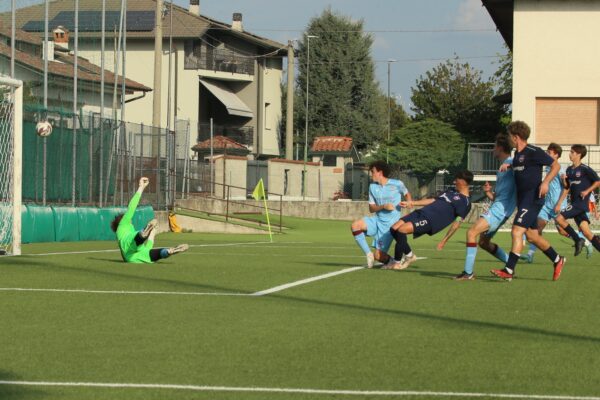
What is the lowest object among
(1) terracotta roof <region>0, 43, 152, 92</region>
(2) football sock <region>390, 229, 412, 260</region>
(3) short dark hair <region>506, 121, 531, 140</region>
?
(2) football sock <region>390, 229, 412, 260</region>

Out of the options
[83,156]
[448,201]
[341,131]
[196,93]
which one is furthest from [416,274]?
[341,131]

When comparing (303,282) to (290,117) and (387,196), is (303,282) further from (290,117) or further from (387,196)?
(290,117)

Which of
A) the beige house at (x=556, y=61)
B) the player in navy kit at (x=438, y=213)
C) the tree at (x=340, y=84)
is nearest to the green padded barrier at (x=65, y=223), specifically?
the player in navy kit at (x=438, y=213)

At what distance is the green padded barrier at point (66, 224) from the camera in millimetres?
26828

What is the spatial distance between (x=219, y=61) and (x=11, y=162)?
51969 mm

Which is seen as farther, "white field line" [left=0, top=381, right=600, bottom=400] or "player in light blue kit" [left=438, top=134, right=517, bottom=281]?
"player in light blue kit" [left=438, top=134, right=517, bottom=281]

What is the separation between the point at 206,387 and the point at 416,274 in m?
8.77

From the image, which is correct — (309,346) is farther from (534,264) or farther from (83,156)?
(83,156)

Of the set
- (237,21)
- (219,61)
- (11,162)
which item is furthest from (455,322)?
(237,21)

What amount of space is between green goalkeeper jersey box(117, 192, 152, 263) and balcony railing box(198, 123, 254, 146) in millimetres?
52674

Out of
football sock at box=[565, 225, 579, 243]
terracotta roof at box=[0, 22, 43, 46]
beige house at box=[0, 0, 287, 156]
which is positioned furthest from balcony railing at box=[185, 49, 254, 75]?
football sock at box=[565, 225, 579, 243]

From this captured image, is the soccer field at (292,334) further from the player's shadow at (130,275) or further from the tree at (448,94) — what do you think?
the tree at (448,94)

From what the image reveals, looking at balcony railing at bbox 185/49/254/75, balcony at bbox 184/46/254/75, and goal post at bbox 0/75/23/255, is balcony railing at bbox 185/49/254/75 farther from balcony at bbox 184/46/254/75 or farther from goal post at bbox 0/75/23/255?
goal post at bbox 0/75/23/255

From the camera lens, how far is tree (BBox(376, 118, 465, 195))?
61156 millimetres
